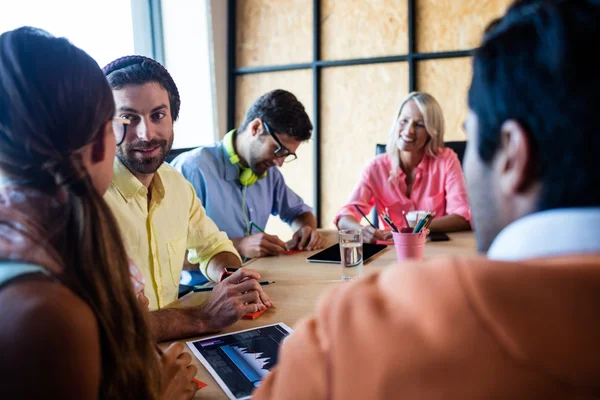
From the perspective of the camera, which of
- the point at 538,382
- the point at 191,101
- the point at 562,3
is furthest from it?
the point at 191,101

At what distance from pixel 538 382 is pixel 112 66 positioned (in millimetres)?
1507

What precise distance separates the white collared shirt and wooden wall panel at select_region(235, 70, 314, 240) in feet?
11.5

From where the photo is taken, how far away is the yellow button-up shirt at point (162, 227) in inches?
60.9

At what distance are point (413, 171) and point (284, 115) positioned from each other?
33.2 inches

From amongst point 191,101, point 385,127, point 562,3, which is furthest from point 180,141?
point 562,3

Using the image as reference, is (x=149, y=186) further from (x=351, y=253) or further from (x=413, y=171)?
(x=413, y=171)

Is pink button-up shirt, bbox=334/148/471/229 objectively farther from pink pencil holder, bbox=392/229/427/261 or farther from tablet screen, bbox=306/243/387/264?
pink pencil holder, bbox=392/229/427/261

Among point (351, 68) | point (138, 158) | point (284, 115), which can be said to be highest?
point (351, 68)

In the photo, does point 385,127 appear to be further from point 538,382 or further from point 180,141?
point 538,382

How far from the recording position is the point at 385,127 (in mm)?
3832

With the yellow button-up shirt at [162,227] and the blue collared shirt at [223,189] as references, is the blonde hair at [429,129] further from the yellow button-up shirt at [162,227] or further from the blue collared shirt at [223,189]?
the yellow button-up shirt at [162,227]

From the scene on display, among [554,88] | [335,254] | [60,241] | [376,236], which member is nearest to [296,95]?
[376,236]

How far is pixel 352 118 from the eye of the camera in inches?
154

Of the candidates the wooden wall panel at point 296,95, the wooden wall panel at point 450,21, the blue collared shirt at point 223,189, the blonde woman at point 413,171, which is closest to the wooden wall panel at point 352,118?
the wooden wall panel at point 296,95
